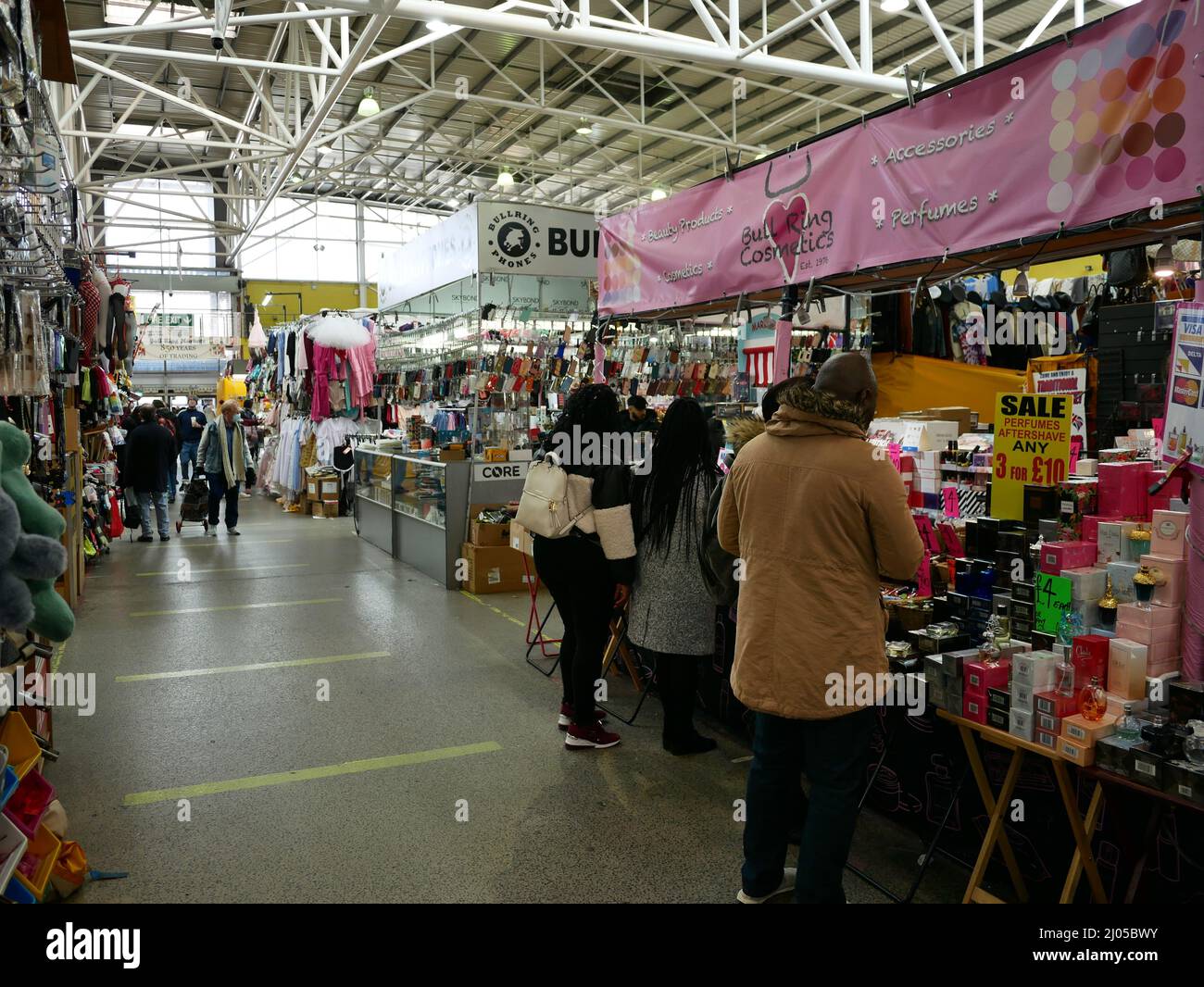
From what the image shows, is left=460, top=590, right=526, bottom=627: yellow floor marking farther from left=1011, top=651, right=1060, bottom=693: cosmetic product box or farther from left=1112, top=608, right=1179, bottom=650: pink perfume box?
left=1112, top=608, right=1179, bottom=650: pink perfume box

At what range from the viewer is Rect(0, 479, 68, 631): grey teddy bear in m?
1.76

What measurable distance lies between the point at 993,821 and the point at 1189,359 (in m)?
1.31

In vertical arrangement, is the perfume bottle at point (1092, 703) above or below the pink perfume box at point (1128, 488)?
below

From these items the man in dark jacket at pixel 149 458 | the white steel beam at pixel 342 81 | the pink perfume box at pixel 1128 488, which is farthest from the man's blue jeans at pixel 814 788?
the man in dark jacket at pixel 149 458

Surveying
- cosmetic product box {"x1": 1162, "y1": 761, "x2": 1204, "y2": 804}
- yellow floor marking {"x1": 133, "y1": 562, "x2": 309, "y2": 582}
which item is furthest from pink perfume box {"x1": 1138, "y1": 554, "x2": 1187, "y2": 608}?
yellow floor marking {"x1": 133, "y1": 562, "x2": 309, "y2": 582}

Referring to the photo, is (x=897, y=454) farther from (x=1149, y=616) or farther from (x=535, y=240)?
(x=535, y=240)

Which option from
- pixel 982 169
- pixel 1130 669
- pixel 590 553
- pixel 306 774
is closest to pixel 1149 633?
pixel 1130 669

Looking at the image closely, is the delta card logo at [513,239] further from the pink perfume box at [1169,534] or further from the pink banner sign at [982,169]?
the pink perfume box at [1169,534]

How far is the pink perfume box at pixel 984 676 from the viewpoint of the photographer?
2.39 meters

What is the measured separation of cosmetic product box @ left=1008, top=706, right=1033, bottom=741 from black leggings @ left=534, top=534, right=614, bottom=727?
Result: 1.73 m

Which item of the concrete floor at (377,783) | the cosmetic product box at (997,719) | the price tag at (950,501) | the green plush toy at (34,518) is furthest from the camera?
the price tag at (950,501)

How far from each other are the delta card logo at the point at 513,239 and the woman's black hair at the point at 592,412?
4030 millimetres

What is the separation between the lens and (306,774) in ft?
11.8
